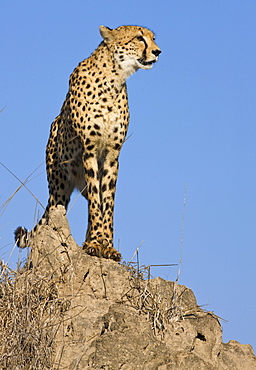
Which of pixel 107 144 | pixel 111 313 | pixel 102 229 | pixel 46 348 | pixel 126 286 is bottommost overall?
pixel 46 348

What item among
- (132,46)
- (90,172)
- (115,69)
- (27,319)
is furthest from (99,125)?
(27,319)

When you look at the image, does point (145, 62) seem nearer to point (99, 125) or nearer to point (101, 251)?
point (99, 125)

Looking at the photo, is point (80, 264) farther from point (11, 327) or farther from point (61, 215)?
point (11, 327)

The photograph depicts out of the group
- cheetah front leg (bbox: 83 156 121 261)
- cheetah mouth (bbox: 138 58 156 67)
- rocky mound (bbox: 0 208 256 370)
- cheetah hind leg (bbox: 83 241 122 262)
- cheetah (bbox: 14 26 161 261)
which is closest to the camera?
rocky mound (bbox: 0 208 256 370)

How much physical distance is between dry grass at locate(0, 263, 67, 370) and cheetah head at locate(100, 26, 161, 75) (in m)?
2.18

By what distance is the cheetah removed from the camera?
224 inches

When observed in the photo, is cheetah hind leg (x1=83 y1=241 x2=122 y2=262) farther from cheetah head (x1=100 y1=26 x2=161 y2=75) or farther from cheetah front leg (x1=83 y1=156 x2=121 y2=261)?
cheetah head (x1=100 y1=26 x2=161 y2=75)

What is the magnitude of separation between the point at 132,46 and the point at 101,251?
1.65m

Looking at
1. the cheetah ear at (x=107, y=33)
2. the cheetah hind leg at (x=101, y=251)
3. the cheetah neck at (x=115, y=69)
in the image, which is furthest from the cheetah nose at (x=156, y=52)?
the cheetah hind leg at (x=101, y=251)

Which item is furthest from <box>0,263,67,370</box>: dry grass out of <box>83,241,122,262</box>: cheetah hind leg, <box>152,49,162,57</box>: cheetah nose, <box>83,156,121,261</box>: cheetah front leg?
<box>152,49,162,57</box>: cheetah nose

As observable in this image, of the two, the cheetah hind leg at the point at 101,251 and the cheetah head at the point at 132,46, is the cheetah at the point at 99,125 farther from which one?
the cheetah hind leg at the point at 101,251

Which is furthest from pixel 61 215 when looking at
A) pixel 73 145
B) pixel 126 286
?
pixel 73 145

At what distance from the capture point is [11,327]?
3.93 meters

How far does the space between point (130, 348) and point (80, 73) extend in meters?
2.74
